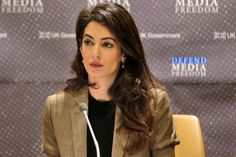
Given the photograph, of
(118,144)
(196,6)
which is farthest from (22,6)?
(118,144)

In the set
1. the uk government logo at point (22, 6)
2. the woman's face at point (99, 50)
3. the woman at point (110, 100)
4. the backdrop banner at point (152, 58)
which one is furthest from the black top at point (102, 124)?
the uk government logo at point (22, 6)

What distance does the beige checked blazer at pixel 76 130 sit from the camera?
5.92ft

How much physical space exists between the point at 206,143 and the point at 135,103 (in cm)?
109

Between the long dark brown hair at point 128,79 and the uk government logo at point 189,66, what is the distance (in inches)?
32.0

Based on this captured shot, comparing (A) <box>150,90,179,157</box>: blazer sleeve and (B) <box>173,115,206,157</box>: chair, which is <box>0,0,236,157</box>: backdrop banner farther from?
(A) <box>150,90,179,157</box>: blazer sleeve

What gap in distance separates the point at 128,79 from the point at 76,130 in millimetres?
314

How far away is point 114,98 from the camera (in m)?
1.86

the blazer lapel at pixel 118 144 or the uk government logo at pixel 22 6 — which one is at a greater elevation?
the uk government logo at pixel 22 6

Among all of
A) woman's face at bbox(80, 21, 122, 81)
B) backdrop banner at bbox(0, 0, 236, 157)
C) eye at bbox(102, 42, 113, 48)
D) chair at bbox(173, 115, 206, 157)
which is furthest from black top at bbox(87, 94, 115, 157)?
backdrop banner at bbox(0, 0, 236, 157)

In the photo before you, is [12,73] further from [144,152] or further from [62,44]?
[144,152]

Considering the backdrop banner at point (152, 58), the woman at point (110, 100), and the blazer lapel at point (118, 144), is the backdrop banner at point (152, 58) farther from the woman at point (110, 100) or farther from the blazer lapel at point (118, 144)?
the blazer lapel at point (118, 144)

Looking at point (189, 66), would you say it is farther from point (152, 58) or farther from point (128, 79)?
point (128, 79)

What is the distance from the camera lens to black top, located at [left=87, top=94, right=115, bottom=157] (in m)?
1.83

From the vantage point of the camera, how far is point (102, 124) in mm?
1859
